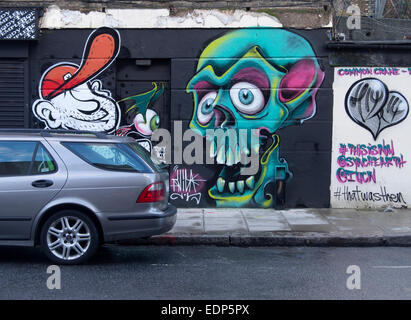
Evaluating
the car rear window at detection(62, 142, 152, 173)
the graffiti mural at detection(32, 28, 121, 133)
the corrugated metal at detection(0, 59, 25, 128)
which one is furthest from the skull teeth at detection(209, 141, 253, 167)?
the car rear window at detection(62, 142, 152, 173)

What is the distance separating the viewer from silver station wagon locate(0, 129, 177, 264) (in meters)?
7.20

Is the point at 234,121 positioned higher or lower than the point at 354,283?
higher

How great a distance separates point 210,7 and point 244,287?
23.5 feet

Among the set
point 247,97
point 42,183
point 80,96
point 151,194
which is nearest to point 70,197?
point 42,183

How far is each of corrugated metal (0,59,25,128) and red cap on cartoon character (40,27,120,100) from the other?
494 millimetres

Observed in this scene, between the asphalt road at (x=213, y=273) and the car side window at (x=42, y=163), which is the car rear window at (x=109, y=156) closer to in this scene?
the car side window at (x=42, y=163)

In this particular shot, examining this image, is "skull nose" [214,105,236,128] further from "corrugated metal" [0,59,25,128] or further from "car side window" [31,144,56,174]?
"car side window" [31,144,56,174]

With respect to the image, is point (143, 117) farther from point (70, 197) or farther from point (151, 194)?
point (70, 197)

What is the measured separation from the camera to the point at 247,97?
11.9 metres

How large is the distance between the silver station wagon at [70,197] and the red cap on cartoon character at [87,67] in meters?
4.73

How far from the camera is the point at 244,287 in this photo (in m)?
6.40

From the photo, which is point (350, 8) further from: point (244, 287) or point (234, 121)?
point (244, 287)

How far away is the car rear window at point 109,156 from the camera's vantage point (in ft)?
24.3
